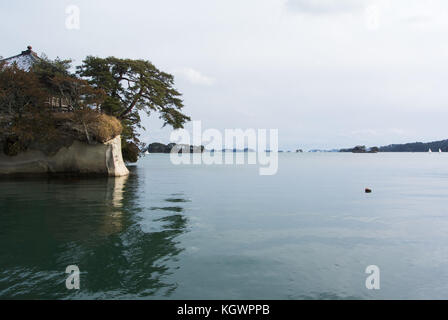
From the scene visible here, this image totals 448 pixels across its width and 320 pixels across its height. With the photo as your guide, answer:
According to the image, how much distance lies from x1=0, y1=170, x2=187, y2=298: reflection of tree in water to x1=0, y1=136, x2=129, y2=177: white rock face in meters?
13.6

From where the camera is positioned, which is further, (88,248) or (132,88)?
(132,88)

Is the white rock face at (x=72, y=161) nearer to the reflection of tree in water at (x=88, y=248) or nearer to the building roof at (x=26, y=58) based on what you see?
the building roof at (x=26, y=58)

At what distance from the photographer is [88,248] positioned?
7695mm

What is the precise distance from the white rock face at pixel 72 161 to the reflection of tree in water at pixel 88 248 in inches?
534

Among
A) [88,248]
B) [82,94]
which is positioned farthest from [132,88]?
[88,248]

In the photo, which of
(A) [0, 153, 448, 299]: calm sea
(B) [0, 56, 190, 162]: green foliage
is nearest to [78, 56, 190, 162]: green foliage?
(B) [0, 56, 190, 162]: green foliage

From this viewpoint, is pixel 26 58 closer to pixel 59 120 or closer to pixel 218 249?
pixel 59 120

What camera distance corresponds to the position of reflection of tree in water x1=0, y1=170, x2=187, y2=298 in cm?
561

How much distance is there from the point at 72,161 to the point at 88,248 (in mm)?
22358

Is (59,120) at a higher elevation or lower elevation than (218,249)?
higher

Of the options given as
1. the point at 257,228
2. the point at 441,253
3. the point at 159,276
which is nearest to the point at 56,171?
the point at 257,228

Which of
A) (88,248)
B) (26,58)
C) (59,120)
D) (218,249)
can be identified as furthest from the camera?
(26,58)
